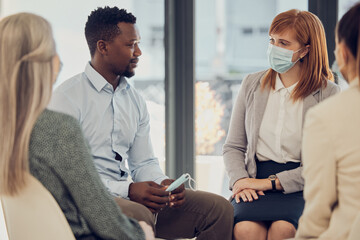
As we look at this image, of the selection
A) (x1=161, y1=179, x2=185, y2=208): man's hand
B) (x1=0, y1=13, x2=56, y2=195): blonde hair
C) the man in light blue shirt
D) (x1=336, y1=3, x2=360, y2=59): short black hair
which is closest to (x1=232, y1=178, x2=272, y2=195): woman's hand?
the man in light blue shirt

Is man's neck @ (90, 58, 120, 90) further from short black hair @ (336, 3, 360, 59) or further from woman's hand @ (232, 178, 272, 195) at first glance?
short black hair @ (336, 3, 360, 59)

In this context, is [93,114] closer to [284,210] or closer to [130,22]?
[130,22]

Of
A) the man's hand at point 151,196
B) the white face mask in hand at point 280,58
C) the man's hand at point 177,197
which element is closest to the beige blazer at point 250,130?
the white face mask in hand at point 280,58

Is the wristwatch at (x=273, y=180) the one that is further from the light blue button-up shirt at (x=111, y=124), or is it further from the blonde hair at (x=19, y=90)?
the blonde hair at (x=19, y=90)

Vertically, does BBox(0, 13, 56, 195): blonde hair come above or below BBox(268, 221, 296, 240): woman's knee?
above

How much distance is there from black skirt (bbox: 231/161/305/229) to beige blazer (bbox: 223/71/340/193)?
0.05 m

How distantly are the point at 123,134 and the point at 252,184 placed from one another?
0.63 meters

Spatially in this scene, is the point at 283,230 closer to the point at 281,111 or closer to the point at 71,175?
the point at 281,111

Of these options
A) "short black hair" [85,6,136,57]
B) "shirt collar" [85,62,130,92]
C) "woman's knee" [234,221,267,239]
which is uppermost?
"short black hair" [85,6,136,57]

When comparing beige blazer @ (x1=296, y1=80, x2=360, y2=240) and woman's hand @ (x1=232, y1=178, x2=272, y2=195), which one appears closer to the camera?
beige blazer @ (x1=296, y1=80, x2=360, y2=240)

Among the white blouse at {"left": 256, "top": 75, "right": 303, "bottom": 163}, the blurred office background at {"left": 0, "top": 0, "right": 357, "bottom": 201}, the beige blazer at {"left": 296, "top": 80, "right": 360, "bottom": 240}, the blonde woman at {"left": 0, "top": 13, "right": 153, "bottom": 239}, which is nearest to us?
the beige blazer at {"left": 296, "top": 80, "right": 360, "bottom": 240}

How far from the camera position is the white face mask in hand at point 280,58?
2305 millimetres

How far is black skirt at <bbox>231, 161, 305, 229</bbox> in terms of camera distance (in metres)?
2.12

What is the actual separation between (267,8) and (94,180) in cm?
229
